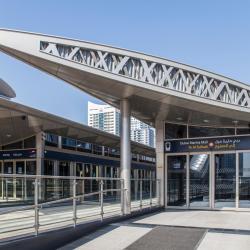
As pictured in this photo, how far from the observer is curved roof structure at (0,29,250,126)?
11.1 meters

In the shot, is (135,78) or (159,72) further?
(159,72)

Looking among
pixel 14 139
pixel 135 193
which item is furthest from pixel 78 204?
pixel 14 139

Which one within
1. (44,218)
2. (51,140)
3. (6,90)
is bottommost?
(44,218)

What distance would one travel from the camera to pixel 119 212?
12.1 m

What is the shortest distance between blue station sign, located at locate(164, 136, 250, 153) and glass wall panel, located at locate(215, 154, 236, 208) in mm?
345

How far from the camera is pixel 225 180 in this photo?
15.4 m

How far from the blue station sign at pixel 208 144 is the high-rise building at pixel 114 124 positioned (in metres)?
46.2

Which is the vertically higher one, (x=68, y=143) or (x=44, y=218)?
(x=68, y=143)

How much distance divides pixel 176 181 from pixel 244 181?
2519 millimetres

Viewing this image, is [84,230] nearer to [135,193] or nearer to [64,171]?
[135,193]

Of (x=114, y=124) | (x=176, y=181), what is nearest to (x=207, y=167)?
(x=176, y=181)

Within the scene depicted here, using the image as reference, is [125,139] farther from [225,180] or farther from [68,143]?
[68,143]

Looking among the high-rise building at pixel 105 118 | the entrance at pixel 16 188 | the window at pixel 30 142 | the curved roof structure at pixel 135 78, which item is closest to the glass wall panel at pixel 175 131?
the curved roof structure at pixel 135 78

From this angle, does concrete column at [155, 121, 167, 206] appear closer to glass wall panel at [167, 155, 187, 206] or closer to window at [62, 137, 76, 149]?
glass wall panel at [167, 155, 187, 206]
